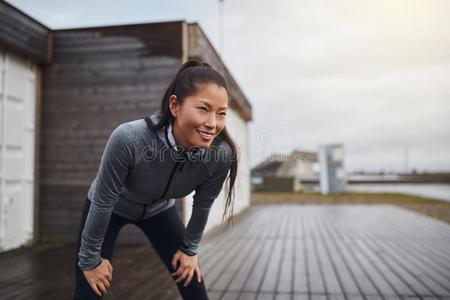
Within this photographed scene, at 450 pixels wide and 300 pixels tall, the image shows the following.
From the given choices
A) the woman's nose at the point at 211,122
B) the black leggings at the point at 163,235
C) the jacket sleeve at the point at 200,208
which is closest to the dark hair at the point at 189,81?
the woman's nose at the point at 211,122

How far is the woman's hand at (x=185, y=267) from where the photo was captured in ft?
6.12

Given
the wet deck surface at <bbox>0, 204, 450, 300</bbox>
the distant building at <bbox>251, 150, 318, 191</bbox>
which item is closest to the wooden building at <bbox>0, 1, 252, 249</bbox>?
the wet deck surface at <bbox>0, 204, 450, 300</bbox>

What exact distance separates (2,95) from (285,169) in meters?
19.9

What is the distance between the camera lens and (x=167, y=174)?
175 cm

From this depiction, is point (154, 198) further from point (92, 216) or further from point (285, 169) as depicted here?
point (285, 169)

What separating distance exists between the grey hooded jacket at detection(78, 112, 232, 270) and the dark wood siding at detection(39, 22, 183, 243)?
4592mm

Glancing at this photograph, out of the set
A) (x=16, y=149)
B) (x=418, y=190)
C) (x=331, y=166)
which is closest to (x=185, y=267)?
(x=16, y=149)

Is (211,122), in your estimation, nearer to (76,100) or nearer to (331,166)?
(76,100)

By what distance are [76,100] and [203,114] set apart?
5607mm

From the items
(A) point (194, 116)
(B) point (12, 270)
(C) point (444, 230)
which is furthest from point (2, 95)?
(C) point (444, 230)

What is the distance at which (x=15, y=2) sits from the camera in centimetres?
561

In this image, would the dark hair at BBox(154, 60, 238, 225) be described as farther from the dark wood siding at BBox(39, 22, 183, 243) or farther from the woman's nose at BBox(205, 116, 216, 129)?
the dark wood siding at BBox(39, 22, 183, 243)

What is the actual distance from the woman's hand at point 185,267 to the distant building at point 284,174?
17.4 metres

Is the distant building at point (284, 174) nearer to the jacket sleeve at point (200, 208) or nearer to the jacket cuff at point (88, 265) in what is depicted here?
the jacket sleeve at point (200, 208)
